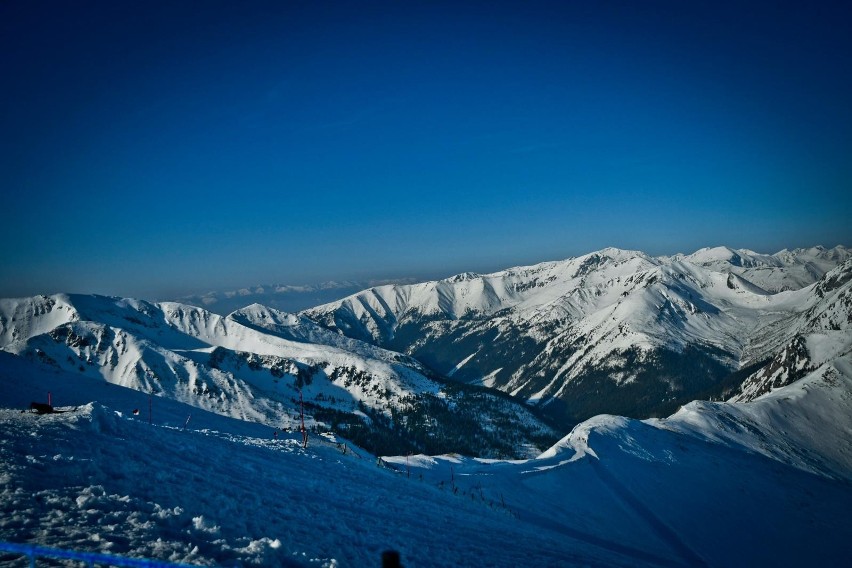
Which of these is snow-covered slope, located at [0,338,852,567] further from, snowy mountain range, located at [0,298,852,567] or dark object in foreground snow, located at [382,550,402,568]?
dark object in foreground snow, located at [382,550,402,568]

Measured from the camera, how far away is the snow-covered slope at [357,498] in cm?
1416

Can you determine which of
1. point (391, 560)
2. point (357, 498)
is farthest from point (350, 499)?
point (391, 560)

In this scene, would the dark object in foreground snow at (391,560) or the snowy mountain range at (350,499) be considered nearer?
the dark object in foreground snow at (391,560)

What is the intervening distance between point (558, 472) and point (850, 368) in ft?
488

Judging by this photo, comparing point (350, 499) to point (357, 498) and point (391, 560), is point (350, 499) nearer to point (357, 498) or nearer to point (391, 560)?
point (357, 498)

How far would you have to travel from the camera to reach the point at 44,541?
11.5 m

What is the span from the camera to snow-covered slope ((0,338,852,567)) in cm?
1416

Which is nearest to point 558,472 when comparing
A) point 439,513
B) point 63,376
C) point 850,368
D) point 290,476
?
point 439,513

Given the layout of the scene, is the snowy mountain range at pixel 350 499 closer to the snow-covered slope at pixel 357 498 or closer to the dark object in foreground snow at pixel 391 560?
the snow-covered slope at pixel 357 498

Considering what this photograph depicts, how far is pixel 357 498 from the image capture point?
25219mm

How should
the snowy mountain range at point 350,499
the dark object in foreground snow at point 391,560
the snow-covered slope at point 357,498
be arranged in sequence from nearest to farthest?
the dark object in foreground snow at point 391,560 → the snowy mountain range at point 350,499 → the snow-covered slope at point 357,498

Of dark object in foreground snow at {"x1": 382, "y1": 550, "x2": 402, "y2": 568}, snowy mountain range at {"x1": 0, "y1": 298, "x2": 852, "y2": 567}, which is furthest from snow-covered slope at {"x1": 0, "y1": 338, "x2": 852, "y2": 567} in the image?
dark object in foreground snow at {"x1": 382, "y1": 550, "x2": 402, "y2": 568}

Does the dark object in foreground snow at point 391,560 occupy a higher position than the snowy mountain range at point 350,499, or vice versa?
the dark object in foreground snow at point 391,560

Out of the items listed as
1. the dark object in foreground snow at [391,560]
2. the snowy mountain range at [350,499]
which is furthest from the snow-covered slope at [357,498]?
the dark object in foreground snow at [391,560]
